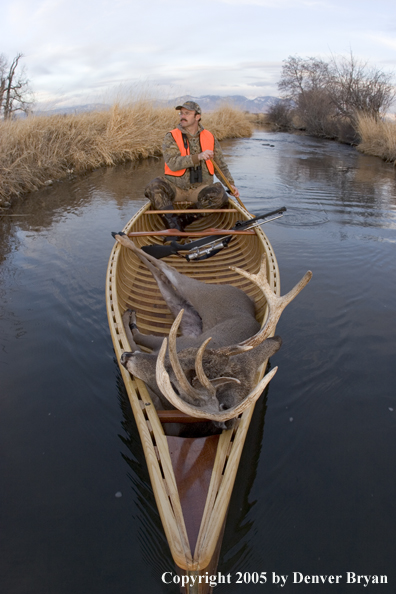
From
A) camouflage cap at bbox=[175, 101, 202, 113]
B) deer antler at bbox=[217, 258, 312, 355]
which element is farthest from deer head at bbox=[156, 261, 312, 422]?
camouflage cap at bbox=[175, 101, 202, 113]

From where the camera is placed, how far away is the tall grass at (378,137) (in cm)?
1680

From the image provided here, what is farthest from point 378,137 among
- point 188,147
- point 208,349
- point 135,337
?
point 208,349

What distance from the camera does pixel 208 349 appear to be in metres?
2.52

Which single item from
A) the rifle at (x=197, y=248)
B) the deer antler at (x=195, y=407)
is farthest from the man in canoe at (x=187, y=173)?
the deer antler at (x=195, y=407)

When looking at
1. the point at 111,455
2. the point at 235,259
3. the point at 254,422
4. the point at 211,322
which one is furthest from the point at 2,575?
the point at 235,259

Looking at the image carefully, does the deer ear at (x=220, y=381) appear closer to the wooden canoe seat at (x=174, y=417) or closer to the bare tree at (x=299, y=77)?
the wooden canoe seat at (x=174, y=417)

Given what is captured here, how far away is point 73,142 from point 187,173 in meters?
9.11

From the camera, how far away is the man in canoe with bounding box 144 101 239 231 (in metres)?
6.14

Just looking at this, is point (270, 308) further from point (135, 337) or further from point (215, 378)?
point (135, 337)

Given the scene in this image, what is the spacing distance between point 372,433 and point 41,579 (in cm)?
269

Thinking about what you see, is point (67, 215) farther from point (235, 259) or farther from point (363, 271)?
point (363, 271)

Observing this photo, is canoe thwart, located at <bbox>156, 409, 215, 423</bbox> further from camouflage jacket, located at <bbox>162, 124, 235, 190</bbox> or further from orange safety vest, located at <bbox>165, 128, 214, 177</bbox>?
orange safety vest, located at <bbox>165, 128, 214, 177</bbox>

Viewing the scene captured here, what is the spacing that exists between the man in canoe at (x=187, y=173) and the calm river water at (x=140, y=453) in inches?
57.3

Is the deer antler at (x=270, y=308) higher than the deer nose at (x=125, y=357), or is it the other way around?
the deer antler at (x=270, y=308)
